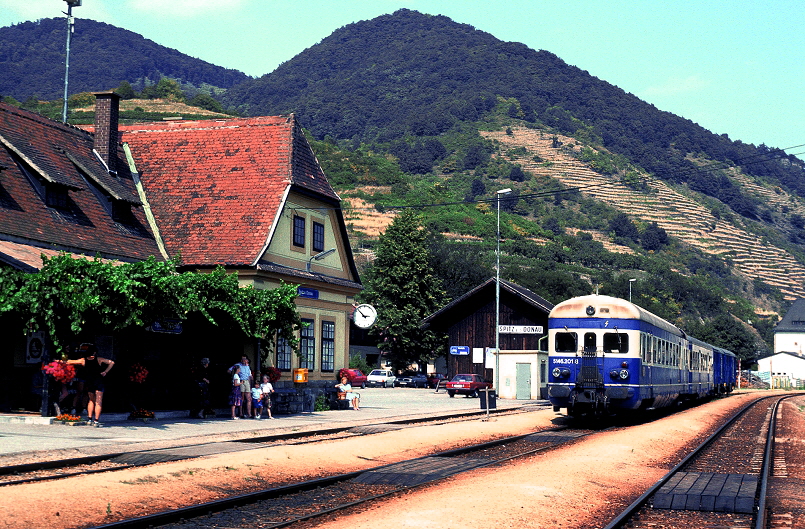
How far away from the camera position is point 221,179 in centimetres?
3136

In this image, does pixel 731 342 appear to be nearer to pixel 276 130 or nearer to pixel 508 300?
pixel 508 300

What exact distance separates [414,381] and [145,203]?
39.8 metres

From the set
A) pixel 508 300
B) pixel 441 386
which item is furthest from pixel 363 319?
pixel 441 386

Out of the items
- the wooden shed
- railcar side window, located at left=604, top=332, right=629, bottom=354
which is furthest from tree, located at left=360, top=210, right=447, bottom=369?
railcar side window, located at left=604, top=332, right=629, bottom=354

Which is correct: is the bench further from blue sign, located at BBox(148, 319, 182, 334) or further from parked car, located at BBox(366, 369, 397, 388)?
parked car, located at BBox(366, 369, 397, 388)

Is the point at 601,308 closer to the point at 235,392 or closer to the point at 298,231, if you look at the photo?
the point at 235,392

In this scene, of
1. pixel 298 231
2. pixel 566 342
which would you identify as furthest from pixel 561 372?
pixel 298 231

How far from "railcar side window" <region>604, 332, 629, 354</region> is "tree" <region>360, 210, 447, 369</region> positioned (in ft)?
148

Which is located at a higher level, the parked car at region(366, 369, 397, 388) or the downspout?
the downspout

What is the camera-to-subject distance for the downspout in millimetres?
29422

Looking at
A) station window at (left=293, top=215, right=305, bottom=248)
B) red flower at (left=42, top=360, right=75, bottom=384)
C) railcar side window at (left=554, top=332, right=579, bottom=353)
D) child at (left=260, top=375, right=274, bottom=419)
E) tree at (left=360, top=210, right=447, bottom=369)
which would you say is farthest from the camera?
tree at (left=360, top=210, right=447, bottom=369)

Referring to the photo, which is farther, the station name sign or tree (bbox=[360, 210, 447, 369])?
tree (bbox=[360, 210, 447, 369])

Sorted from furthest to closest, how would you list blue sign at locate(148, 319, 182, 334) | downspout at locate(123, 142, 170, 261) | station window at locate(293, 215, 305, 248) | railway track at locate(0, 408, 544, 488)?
1. station window at locate(293, 215, 305, 248)
2. downspout at locate(123, 142, 170, 261)
3. blue sign at locate(148, 319, 182, 334)
4. railway track at locate(0, 408, 544, 488)

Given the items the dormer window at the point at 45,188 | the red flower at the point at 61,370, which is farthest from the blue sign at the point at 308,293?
the red flower at the point at 61,370
